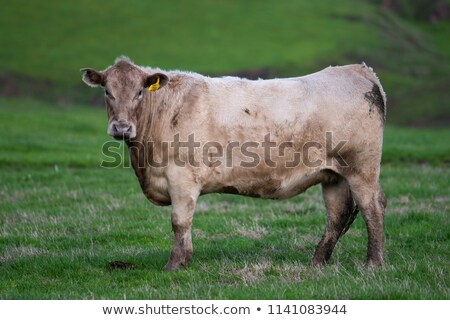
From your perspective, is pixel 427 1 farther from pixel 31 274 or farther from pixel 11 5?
pixel 31 274

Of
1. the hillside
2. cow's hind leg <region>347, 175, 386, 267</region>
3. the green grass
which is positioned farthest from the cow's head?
the hillside

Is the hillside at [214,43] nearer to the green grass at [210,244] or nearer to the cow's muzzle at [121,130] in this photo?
the green grass at [210,244]

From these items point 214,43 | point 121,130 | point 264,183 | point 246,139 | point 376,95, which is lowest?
point 264,183

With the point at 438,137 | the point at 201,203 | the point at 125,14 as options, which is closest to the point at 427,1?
the point at 125,14

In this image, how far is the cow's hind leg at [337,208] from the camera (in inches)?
441

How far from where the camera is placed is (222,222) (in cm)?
1389

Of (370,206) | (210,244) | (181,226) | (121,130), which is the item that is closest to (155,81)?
(121,130)

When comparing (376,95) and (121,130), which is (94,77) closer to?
(121,130)

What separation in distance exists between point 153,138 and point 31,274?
255 centimetres

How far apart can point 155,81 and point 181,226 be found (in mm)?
2076

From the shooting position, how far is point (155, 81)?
10.5 meters

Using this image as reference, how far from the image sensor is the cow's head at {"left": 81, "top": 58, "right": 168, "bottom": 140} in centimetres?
1001

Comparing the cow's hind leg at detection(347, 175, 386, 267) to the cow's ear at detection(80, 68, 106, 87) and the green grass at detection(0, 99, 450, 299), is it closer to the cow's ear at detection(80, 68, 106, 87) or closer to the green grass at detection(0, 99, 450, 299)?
the green grass at detection(0, 99, 450, 299)

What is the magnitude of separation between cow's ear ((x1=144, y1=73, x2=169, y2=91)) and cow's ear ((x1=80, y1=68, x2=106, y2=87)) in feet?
1.99
